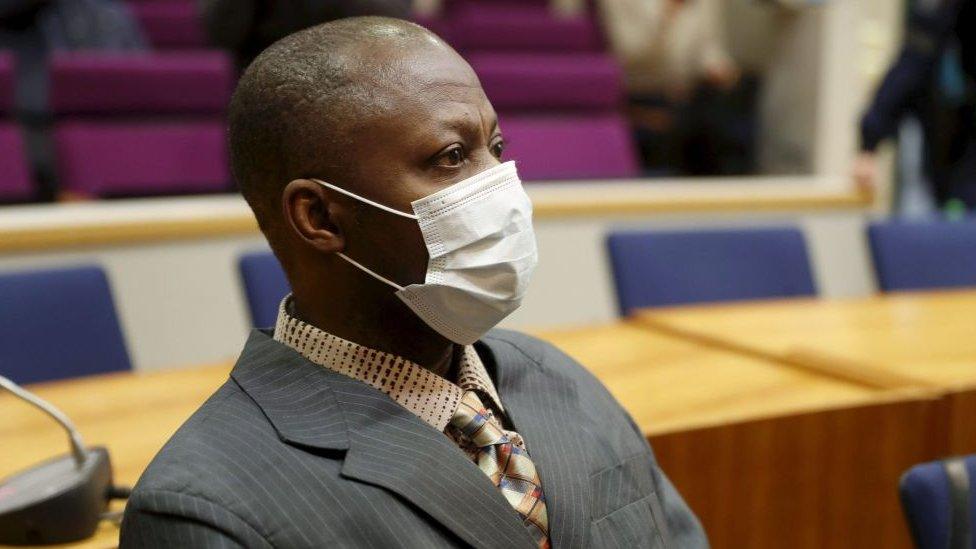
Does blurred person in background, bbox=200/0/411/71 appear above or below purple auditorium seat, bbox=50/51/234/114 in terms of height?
above

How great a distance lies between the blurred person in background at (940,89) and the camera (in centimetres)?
311

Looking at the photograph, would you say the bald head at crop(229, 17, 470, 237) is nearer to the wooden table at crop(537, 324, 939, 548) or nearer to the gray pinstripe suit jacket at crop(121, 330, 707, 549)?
the gray pinstripe suit jacket at crop(121, 330, 707, 549)

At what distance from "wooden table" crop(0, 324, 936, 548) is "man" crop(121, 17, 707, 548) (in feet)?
1.55

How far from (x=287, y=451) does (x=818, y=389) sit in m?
1.02

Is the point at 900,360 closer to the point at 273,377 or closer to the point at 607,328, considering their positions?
the point at 607,328

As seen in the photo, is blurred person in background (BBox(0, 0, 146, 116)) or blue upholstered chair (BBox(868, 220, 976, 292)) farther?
blurred person in background (BBox(0, 0, 146, 116))

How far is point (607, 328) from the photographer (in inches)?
79.7

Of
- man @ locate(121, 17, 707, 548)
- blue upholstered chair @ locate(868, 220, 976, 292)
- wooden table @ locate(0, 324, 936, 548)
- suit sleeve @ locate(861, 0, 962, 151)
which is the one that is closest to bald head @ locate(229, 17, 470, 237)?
man @ locate(121, 17, 707, 548)

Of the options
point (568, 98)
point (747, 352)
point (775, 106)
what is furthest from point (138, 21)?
point (747, 352)

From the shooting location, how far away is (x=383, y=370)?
3.05 feet

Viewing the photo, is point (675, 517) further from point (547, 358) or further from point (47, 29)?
point (47, 29)

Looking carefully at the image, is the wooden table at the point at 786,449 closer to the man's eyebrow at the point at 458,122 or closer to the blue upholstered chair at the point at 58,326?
the man's eyebrow at the point at 458,122

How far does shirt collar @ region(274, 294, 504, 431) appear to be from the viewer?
925 millimetres

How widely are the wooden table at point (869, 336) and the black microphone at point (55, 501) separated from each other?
115cm
